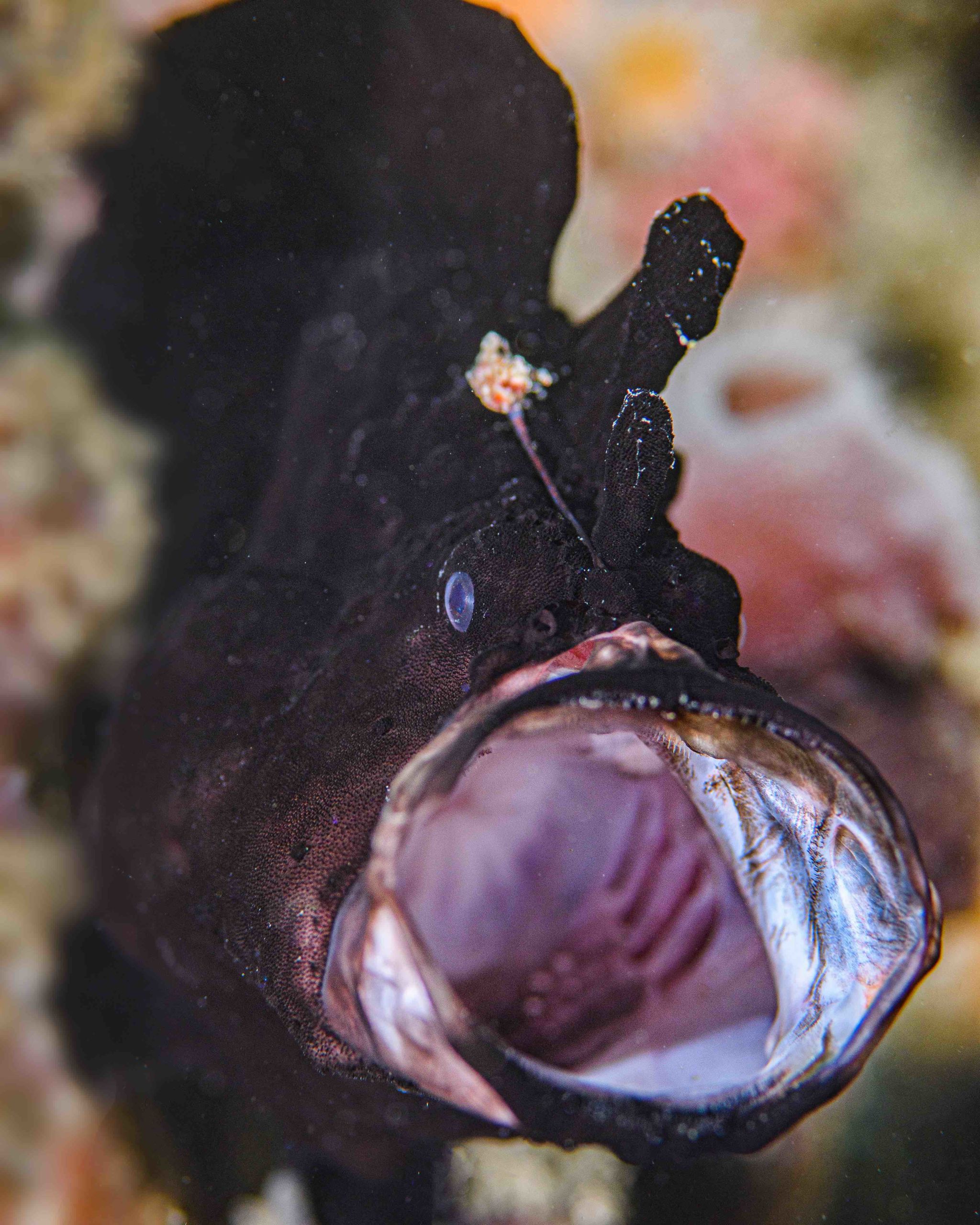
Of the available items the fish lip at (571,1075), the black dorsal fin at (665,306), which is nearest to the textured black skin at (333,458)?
the black dorsal fin at (665,306)

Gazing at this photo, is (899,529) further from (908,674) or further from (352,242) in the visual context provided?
(352,242)

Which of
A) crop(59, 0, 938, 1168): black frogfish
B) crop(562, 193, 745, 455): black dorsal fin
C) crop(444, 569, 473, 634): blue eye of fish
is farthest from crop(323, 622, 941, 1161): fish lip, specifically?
crop(562, 193, 745, 455): black dorsal fin

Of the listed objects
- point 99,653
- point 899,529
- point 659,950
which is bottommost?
point 99,653

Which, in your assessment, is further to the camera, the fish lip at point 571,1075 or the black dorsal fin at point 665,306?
the black dorsal fin at point 665,306

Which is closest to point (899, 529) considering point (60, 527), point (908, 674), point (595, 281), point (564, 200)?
point (908, 674)

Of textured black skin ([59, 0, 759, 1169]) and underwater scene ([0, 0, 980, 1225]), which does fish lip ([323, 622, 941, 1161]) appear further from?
textured black skin ([59, 0, 759, 1169])

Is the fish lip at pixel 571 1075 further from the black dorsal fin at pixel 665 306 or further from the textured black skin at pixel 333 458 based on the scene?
the black dorsal fin at pixel 665 306

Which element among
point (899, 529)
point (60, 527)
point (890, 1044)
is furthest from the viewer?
point (60, 527)

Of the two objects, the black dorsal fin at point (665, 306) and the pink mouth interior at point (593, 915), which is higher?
the black dorsal fin at point (665, 306)
